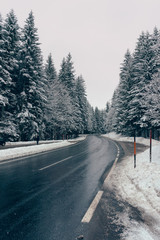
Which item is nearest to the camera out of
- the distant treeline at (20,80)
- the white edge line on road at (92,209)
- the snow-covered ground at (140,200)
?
the snow-covered ground at (140,200)

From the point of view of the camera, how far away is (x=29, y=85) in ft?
80.6

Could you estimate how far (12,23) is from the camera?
23594 mm

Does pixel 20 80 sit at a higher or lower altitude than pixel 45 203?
higher

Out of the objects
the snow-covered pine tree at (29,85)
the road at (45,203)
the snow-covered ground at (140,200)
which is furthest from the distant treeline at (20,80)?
the snow-covered ground at (140,200)

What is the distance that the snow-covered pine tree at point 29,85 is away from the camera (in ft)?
77.8

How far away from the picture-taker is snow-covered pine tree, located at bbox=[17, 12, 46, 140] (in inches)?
934

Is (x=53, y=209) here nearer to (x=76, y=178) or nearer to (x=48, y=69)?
(x=76, y=178)

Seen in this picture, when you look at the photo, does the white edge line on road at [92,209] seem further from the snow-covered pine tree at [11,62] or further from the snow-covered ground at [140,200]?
the snow-covered pine tree at [11,62]

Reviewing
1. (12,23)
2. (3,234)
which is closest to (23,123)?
(12,23)

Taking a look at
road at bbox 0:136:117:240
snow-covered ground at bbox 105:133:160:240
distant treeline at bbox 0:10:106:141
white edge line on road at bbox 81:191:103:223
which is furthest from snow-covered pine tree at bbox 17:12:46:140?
white edge line on road at bbox 81:191:103:223

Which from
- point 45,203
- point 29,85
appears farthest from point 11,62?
point 45,203

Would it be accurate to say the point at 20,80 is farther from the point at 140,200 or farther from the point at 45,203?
the point at 140,200

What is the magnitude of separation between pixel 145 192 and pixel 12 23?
26.5 meters

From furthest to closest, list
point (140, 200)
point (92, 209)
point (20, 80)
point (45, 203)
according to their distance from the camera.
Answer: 1. point (20, 80)
2. point (140, 200)
3. point (45, 203)
4. point (92, 209)
